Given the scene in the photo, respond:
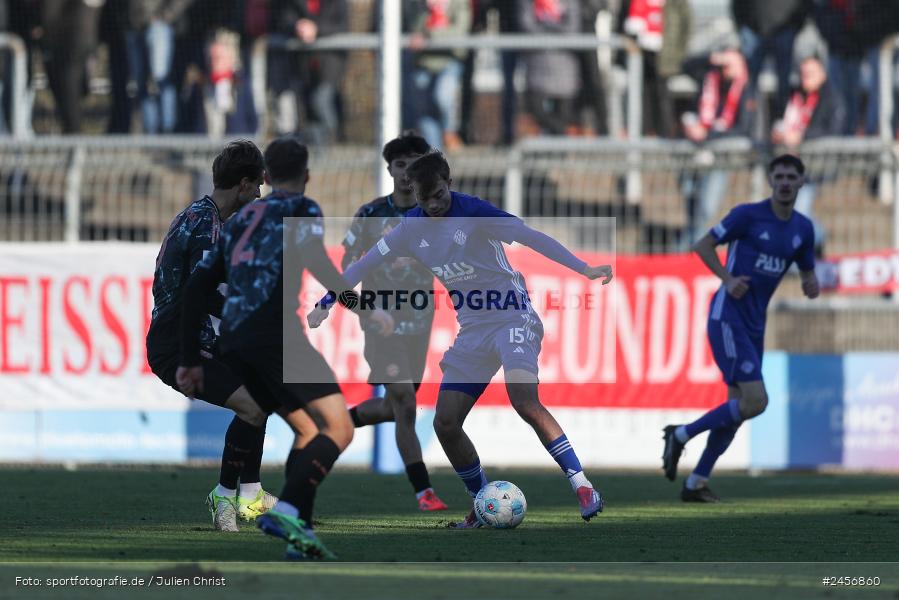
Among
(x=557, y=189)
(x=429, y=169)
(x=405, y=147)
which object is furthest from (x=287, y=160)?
(x=557, y=189)

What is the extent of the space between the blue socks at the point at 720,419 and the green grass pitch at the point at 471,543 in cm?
52

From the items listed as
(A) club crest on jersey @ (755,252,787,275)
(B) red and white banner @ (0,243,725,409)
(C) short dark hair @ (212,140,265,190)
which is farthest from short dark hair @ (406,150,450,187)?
(B) red and white banner @ (0,243,725,409)

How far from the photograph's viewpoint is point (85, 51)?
16.8 metres

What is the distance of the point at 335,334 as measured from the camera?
1468 cm

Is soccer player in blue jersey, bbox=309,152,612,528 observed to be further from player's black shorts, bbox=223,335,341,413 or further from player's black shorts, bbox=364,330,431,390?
player's black shorts, bbox=223,335,341,413

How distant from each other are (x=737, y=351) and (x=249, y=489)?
12.2 ft

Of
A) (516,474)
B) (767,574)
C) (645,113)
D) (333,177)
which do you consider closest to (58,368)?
(333,177)

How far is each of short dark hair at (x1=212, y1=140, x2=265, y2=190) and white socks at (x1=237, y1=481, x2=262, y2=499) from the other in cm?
167

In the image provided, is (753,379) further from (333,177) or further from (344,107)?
(344,107)

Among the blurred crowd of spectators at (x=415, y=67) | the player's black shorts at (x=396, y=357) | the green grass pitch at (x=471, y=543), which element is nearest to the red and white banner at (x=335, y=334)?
the green grass pitch at (x=471, y=543)

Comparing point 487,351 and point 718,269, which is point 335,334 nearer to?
point 718,269

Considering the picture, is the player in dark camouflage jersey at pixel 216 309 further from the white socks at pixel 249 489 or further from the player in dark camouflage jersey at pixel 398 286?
the player in dark camouflage jersey at pixel 398 286

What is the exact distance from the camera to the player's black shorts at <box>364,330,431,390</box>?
10.1 meters

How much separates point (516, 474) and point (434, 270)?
209 inches
